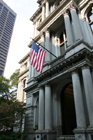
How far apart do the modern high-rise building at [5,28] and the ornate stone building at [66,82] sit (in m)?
87.5

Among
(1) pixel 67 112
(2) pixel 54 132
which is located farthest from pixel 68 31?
(2) pixel 54 132

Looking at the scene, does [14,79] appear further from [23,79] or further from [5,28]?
[5,28]

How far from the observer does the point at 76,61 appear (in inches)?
475

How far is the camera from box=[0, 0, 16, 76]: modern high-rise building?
103 m

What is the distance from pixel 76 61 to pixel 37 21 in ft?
62.6

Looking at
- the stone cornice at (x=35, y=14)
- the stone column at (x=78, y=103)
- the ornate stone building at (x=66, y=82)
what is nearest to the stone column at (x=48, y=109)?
the ornate stone building at (x=66, y=82)

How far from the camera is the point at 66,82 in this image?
1501cm

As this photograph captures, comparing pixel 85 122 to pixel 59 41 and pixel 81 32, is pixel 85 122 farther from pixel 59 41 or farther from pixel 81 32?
pixel 59 41

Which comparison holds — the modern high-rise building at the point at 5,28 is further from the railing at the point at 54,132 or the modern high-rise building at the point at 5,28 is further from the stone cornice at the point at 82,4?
the railing at the point at 54,132

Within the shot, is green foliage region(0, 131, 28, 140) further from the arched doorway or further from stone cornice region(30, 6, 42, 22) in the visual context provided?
stone cornice region(30, 6, 42, 22)

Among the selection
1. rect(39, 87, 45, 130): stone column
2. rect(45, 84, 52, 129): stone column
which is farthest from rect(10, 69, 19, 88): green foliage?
rect(45, 84, 52, 129): stone column

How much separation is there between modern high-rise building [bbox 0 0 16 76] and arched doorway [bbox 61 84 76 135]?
3554 inches

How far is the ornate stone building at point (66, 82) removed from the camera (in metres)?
10.5

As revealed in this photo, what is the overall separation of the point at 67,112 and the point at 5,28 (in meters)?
117
